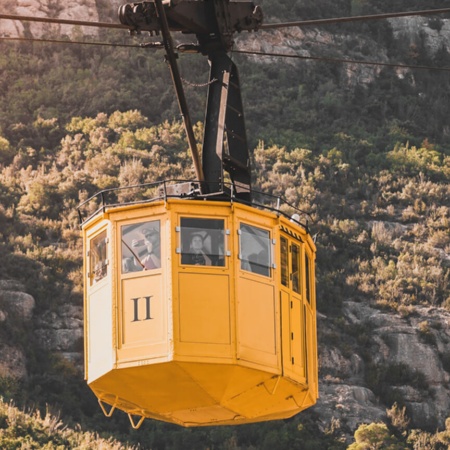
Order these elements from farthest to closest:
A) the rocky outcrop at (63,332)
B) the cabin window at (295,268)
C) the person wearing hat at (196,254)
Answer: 1. the rocky outcrop at (63,332)
2. the cabin window at (295,268)
3. the person wearing hat at (196,254)

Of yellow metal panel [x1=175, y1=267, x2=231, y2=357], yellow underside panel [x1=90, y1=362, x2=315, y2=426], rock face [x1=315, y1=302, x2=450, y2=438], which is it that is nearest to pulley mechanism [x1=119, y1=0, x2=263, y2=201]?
yellow metal panel [x1=175, y1=267, x2=231, y2=357]

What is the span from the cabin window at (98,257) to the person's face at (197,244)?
4.33 feet

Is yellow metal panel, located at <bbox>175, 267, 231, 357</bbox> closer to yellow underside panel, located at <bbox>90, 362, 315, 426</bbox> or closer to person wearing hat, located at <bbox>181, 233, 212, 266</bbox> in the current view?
person wearing hat, located at <bbox>181, 233, 212, 266</bbox>

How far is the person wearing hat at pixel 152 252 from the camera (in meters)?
31.2

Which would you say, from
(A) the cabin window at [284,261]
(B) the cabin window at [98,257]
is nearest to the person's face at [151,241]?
(B) the cabin window at [98,257]

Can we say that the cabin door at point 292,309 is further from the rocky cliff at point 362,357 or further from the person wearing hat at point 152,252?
the rocky cliff at point 362,357

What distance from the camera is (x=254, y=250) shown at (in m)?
31.7

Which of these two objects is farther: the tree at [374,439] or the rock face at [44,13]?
the rock face at [44,13]

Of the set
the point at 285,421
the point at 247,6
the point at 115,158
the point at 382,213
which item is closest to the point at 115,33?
the point at 115,158

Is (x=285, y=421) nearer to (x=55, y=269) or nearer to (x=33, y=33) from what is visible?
(x=55, y=269)

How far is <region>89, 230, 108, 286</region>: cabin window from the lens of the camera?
1256 inches

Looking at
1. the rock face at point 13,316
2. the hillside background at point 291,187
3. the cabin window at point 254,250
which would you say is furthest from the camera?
the rock face at point 13,316

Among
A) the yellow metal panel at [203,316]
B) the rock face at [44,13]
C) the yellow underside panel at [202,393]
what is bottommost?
the yellow underside panel at [202,393]

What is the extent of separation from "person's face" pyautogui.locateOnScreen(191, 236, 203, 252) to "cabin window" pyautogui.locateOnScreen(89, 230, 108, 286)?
1.32 metres
